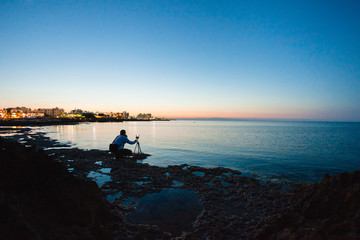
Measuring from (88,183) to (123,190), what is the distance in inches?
138

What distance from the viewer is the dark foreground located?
11.9ft

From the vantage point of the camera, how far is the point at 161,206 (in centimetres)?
773

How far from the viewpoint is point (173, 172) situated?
12797mm

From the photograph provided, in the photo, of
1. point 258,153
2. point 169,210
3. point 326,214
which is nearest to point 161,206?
point 169,210

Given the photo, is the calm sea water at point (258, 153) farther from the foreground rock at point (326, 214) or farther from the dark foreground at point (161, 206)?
the foreground rock at point (326, 214)

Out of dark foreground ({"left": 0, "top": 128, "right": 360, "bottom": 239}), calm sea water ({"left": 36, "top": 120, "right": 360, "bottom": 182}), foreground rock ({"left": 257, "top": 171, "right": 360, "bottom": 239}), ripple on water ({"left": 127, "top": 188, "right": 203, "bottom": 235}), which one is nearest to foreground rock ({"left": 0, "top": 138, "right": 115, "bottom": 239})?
dark foreground ({"left": 0, "top": 128, "right": 360, "bottom": 239})

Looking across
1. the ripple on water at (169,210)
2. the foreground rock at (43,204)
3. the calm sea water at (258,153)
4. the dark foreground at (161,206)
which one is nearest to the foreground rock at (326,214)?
the dark foreground at (161,206)

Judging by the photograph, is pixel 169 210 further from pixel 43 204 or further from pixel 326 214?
pixel 326 214

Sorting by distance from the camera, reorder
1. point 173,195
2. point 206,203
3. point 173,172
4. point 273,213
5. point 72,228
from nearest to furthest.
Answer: point 72,228, point 273,213, point 206,203, point 173,195, point 173,172

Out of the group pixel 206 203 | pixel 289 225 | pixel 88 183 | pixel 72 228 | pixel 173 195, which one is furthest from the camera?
pixel 173 195

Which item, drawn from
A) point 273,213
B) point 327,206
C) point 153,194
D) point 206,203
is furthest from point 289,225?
point 153,194

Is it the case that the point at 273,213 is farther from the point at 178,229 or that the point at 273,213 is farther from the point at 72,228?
the point at 72,228

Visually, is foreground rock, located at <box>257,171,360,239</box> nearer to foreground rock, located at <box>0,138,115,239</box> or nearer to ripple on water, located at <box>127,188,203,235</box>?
ripple on water, located at <box>127,188,203,235</box>

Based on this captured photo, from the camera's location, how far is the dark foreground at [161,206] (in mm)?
3613
